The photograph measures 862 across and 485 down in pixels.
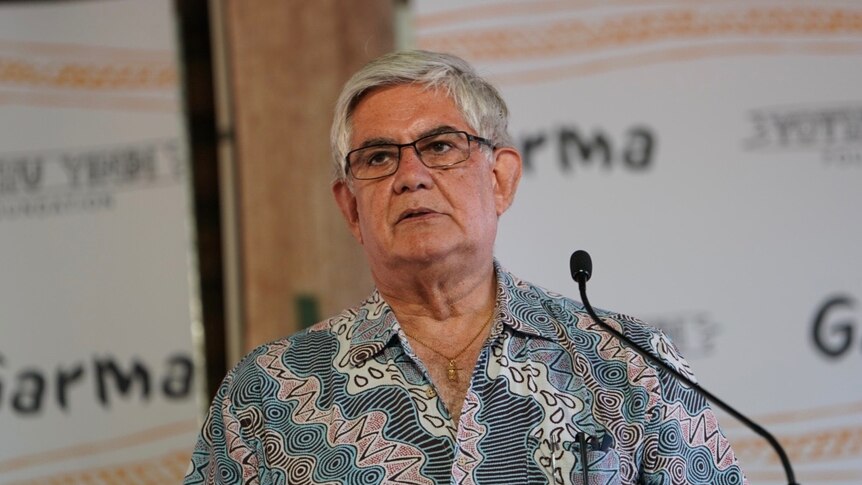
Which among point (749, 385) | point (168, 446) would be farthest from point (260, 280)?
point (749, 385)

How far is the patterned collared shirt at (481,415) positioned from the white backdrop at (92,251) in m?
1.60

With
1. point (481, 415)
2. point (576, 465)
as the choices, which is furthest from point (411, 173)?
point (576, 465)

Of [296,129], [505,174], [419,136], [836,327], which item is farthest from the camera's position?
[296,129]

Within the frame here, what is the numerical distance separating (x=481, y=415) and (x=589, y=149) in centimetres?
153

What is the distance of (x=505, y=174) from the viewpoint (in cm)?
213

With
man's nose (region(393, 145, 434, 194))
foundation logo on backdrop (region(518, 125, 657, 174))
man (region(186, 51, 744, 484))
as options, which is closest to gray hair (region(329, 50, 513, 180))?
man (region(186, 51, 744, 484))

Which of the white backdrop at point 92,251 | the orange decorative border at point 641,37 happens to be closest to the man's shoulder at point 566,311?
the orange decorative border at point 641,37

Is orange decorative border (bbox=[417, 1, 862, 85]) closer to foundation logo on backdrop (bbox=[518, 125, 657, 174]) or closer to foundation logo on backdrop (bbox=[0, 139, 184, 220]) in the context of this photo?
foundation logo on backdrop (bbox=[518, 125, 657, 174])

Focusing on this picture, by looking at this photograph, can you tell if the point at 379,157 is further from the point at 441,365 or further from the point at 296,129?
the point at 296,129

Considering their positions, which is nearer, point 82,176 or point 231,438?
point 231,438

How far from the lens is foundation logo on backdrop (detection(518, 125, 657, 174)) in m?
3.23

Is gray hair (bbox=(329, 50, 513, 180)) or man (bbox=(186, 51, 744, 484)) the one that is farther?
gray hair (bbox=(329, 50, 513, 180))

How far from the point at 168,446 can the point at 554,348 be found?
185cm

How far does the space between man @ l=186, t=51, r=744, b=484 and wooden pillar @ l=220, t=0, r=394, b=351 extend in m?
1.26
